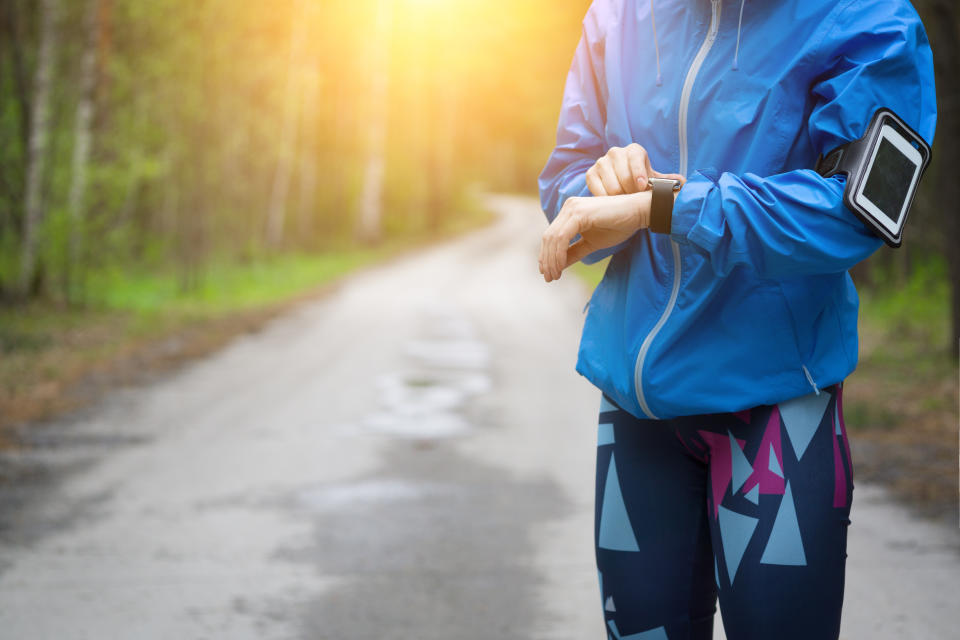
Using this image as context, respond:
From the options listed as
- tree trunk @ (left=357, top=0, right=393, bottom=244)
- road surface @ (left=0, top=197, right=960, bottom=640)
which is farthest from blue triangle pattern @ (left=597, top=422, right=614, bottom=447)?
tree trunk @ (left=357, top=0, right=393, bottom=244)

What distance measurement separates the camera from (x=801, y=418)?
1617 mm

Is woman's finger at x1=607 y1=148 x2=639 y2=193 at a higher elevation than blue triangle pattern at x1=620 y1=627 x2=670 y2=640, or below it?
higher

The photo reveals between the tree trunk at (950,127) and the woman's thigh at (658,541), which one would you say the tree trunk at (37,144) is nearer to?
the tree trunk at (950,127)

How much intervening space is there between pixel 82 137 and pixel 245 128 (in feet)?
39.8

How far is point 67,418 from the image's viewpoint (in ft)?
25.6

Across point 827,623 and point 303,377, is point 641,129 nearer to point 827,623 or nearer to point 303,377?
point 827,623

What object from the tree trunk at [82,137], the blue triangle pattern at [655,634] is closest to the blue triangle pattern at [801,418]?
the blue triangle pattern at [655,634]

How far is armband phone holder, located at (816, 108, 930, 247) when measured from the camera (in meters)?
1.47

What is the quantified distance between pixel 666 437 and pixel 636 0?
811mm

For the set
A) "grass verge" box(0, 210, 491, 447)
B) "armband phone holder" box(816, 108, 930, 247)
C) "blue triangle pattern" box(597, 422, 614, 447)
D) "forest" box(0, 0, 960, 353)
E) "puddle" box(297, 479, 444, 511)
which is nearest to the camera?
"armband phone holder" box(816, 108, 930, 247)

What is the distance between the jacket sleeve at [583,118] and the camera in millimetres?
1875

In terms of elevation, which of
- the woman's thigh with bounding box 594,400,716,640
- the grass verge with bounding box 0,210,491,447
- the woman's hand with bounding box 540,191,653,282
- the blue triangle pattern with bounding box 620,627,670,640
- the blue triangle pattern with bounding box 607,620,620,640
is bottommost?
the grass verge with bounding box 0,210,491,447

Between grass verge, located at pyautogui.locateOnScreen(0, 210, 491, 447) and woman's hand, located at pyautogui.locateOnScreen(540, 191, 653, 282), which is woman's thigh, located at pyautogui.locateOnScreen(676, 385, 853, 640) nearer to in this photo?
woman's hand, located at pyautogui.locateOnScreen(540, 191, 653, 282)

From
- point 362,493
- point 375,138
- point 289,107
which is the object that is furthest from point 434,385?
point 375,138
